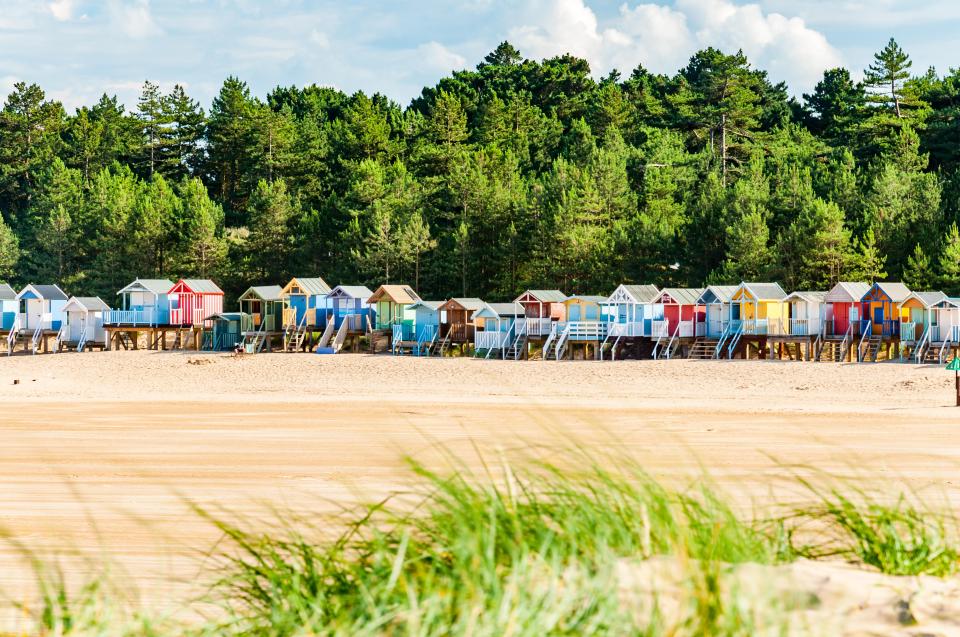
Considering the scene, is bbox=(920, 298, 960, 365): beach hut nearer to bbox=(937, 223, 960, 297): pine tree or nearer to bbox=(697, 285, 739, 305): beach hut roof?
bbox=(937, 223, 960, 297): pine tree

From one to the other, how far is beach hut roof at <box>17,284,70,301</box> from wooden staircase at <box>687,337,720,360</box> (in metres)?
31.1

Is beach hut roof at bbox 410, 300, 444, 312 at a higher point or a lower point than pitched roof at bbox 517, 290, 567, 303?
lower

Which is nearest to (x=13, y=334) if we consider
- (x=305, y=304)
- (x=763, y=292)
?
(x=305, y=304)

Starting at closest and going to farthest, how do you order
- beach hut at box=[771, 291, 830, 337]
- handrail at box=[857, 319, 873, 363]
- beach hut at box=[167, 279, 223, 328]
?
handrail at box=[857, 319, 873, 363] < beach hut at box=[771, 291, 830, 337] < beach hut at box=[167, 279, 223, 328]

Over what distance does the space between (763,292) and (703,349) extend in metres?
2.98

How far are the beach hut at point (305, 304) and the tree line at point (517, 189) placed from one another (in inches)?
191

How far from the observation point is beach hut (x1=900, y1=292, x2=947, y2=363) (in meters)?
36.5

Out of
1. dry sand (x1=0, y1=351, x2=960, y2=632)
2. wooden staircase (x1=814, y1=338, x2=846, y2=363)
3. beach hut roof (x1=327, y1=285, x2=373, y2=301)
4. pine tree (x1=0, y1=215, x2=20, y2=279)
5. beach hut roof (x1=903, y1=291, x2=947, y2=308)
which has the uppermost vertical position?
pine tree (x1=0, y1=215, x2=20, y2=279)

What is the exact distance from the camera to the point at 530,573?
13.0 feet

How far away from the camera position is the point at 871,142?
6184 centimetres

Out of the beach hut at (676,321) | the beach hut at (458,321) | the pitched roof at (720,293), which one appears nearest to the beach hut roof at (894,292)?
the pitched roof at (720,293)

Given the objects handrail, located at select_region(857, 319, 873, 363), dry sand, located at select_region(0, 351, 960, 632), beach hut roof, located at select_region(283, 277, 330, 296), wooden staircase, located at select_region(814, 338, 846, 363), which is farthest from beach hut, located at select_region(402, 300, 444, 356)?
handrail, located at select_region(857, 319, 873, 363)

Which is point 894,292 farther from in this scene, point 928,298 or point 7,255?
point 7,255

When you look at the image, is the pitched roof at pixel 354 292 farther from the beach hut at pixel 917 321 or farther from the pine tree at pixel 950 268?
the pine tree at pixel 950 268
